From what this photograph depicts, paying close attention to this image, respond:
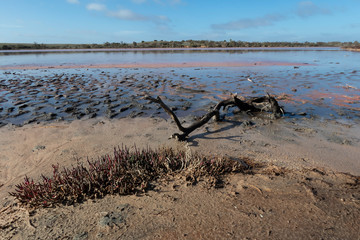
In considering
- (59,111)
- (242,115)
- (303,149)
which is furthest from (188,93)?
(303,149)

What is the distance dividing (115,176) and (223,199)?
5.54 feet

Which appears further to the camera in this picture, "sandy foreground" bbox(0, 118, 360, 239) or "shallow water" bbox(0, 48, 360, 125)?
"shallow water" bbox(0, 48, 360, 125)

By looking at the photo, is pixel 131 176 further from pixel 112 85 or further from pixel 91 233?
pixel 112 85

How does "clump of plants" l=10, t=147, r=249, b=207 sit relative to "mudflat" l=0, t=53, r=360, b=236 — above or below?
above

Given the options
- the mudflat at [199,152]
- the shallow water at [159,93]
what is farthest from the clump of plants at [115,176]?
the shallow water at [159,93]

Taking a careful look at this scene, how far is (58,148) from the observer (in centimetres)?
544

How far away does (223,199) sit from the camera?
132 inches

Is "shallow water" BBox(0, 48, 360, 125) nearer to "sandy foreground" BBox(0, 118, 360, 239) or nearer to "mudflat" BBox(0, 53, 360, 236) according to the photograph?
"mudflat" BBox(0, 53, 360, 236)

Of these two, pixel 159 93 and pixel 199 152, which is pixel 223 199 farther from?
pixel 159 93

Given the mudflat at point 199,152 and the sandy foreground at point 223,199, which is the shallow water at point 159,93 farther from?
the sandy foreground at point 223,199

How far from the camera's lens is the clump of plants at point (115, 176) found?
337 centimetres

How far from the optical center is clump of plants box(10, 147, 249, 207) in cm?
337

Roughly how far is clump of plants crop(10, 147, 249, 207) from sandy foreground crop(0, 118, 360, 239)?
0.14 meters

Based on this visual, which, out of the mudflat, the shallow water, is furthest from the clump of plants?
the shallow water
